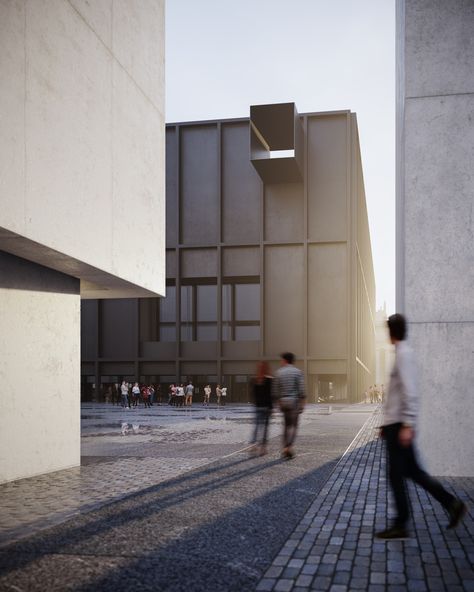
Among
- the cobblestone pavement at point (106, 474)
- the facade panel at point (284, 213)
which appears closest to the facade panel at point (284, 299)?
the facade panel at point (284, 213)

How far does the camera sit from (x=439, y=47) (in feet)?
32.2

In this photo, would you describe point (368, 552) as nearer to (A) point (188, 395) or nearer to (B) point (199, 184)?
(A) point (188, 395)

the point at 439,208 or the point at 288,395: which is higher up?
the point at 439,208

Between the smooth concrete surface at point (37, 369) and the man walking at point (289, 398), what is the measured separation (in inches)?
135

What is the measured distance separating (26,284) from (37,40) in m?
3.41

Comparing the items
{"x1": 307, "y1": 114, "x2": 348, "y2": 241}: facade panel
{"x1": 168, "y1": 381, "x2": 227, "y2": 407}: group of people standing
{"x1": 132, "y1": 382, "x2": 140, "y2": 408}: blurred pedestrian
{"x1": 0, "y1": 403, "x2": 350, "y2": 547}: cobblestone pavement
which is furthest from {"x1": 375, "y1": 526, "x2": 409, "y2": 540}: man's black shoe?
{"x1": 307, "y1": 114, "x2": 348, "y2": 241}: facade panel

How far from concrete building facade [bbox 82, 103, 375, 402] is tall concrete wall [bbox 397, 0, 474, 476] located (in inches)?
1225

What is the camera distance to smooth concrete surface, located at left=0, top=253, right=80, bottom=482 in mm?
9195

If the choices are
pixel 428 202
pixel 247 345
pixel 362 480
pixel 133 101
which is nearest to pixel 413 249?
pixel 428 202

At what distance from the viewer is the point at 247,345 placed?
145 feet

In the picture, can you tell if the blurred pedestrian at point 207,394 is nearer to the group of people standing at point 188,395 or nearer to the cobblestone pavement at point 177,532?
the group of people standing at point 188,395

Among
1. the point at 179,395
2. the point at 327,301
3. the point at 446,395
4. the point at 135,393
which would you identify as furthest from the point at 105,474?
the point at 327,301

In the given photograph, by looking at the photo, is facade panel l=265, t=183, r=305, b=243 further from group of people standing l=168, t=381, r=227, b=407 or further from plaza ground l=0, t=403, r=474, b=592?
plaza ground l=0, t=403, r=474, b=592

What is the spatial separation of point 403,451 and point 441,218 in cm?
482
